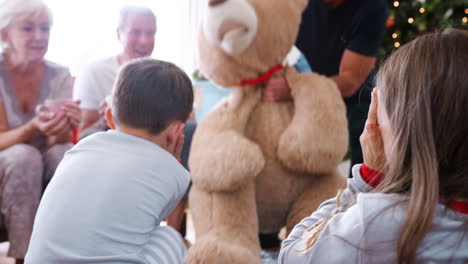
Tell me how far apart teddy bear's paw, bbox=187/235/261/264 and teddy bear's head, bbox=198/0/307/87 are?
16.6 inches

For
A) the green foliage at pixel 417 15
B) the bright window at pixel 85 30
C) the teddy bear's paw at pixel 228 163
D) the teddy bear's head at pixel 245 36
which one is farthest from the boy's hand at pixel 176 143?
the green foliage at pixel 417 15

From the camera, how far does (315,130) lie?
108 centimetres

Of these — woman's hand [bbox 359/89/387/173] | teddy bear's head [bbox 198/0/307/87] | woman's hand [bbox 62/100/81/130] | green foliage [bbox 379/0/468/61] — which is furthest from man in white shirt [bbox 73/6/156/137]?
green foliage [bbox 379/0/468/61]

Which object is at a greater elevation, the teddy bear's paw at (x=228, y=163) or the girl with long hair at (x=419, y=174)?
the girl with long hair at (x=419, y=174)

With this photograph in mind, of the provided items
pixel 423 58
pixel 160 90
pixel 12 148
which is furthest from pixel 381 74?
pixel 12 148

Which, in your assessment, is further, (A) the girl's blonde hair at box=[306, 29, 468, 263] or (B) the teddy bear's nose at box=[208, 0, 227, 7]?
(B) the teddy bear's nose at box=[208, 0, 227, 7]

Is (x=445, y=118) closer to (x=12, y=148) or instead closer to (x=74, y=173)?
(x=74, y=173)

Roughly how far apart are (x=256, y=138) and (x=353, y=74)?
0.37 metres

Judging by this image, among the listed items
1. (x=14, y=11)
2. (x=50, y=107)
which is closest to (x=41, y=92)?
(x=50, y=107)

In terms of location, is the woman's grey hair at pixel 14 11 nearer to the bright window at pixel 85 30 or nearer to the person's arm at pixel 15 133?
the person's arm at pixel 15 133

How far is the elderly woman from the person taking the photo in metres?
1.12

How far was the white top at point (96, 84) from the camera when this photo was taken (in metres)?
1.47

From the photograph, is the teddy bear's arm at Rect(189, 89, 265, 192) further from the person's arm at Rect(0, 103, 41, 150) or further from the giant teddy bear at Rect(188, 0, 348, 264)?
the person's arm at Rect(0, 103, 41, 150)

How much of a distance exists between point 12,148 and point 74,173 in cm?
44
